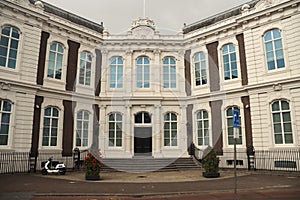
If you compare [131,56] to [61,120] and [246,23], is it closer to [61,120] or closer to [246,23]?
[61,120]

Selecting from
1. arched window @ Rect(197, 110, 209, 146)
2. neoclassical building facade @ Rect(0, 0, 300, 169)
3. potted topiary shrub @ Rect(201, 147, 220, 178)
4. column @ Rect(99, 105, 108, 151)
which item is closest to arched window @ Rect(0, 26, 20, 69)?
neoclassical building facade @ Rect(0, 0, 300, 169)

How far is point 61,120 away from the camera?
17844 millimetres

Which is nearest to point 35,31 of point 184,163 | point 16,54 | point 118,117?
point 16,54

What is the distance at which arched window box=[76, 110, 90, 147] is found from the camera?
18641 millimetres

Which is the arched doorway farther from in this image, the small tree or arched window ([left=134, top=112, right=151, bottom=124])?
the small tree

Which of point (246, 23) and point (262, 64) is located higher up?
point (246, 23)

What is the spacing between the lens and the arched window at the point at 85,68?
1972cm

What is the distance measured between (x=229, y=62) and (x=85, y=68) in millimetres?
11685

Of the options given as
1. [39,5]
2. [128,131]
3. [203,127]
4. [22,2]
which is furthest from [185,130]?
[22,2]

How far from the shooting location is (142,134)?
1994cm

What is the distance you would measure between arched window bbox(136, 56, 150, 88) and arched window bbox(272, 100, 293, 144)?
10.1 m

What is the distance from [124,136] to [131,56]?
23.0 ft

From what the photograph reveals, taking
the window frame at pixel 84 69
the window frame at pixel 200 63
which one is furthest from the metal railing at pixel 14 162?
the window frame at pixel 200 63

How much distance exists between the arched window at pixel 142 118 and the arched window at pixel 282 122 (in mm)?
9441
